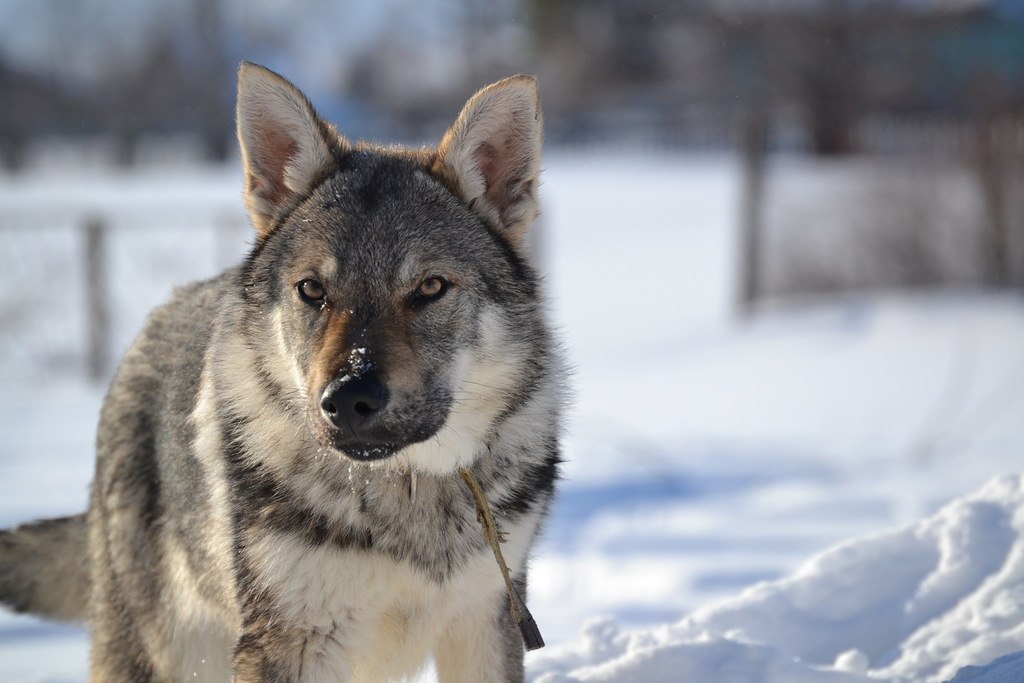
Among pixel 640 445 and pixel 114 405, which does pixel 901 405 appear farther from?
pixel 114 405

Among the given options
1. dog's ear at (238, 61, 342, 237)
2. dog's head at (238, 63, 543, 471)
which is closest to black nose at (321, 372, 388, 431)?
dog's head at (238, 63, 543, 471)

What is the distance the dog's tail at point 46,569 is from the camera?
3.22 meters

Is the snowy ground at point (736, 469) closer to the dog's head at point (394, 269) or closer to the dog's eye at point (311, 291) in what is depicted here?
the dog's head at point (394, 269)

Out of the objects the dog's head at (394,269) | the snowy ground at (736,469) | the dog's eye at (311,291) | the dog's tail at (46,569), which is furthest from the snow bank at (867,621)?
the dog's tail at (46,569)

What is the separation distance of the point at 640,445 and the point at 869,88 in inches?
887

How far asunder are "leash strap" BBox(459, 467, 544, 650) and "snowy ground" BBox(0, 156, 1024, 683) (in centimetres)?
47

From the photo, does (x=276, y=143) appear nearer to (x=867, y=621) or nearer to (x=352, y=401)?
(x=352, y=401)

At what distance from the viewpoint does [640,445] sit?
24.0 feet

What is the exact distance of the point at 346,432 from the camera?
2252mm

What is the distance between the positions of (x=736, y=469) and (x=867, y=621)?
11.3ft

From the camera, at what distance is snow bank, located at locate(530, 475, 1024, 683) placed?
114 inches

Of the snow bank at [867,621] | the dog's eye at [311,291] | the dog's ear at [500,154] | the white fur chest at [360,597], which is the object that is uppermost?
the dog's ear at [500,154]

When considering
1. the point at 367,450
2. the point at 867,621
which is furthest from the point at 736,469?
the point at 367,450

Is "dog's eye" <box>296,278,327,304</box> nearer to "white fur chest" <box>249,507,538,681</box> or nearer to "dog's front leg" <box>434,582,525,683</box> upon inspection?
"white fur chest" <box>249,507,538,681</box>
